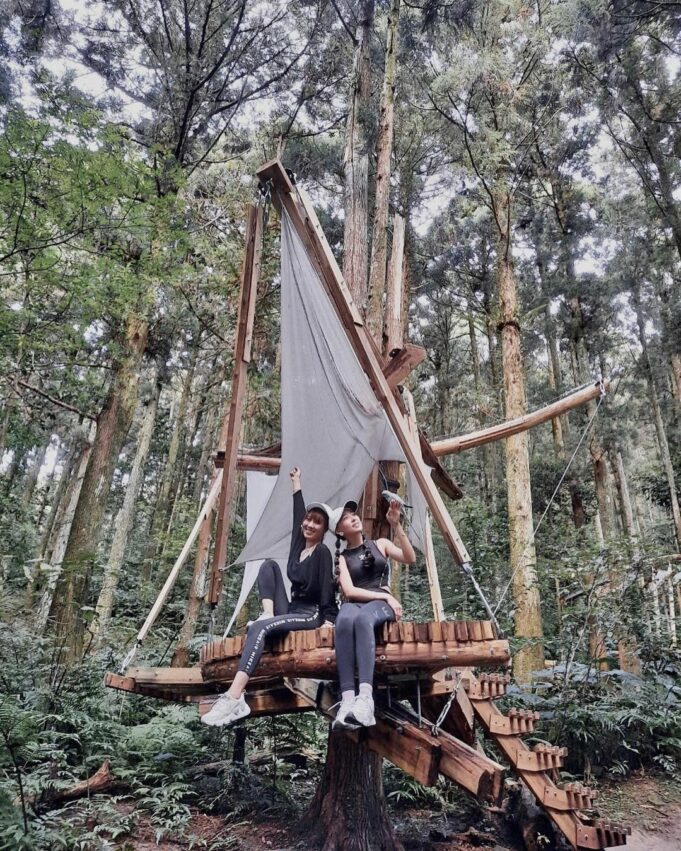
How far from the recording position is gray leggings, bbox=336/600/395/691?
2.38 m

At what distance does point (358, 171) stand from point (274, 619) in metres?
4.79

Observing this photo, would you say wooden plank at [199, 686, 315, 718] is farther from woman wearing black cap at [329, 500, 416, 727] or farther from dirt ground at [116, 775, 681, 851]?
woman wearing black cap at [329, 500, 416, 727]

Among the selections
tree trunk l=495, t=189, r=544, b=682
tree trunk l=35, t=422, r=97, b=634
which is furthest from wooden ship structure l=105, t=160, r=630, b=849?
tree trunk l=35, t=422, r=97, b=634

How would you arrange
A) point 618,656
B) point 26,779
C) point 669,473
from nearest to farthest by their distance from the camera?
point 26,779 → point 618,656 → point 669,473

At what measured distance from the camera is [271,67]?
25.9ft

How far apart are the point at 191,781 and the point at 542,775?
2583 millimetres

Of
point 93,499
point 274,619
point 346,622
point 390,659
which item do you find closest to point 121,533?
point 93,499

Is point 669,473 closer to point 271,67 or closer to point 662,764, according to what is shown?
point 662,764

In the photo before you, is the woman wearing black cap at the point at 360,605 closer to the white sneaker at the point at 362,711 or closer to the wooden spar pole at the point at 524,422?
the white sneaker at the point at 362,711

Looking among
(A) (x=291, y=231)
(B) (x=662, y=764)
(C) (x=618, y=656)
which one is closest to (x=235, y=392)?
(A) (x=291, y=231)

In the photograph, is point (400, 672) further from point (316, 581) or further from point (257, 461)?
point (257, 461)

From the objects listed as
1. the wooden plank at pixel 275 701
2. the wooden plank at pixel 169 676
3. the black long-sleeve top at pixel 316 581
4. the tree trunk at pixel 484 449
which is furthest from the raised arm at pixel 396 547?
the tree trunk at pixel 484 449

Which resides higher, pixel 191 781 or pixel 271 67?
pixel 271 67

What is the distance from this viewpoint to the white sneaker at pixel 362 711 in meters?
2.28
